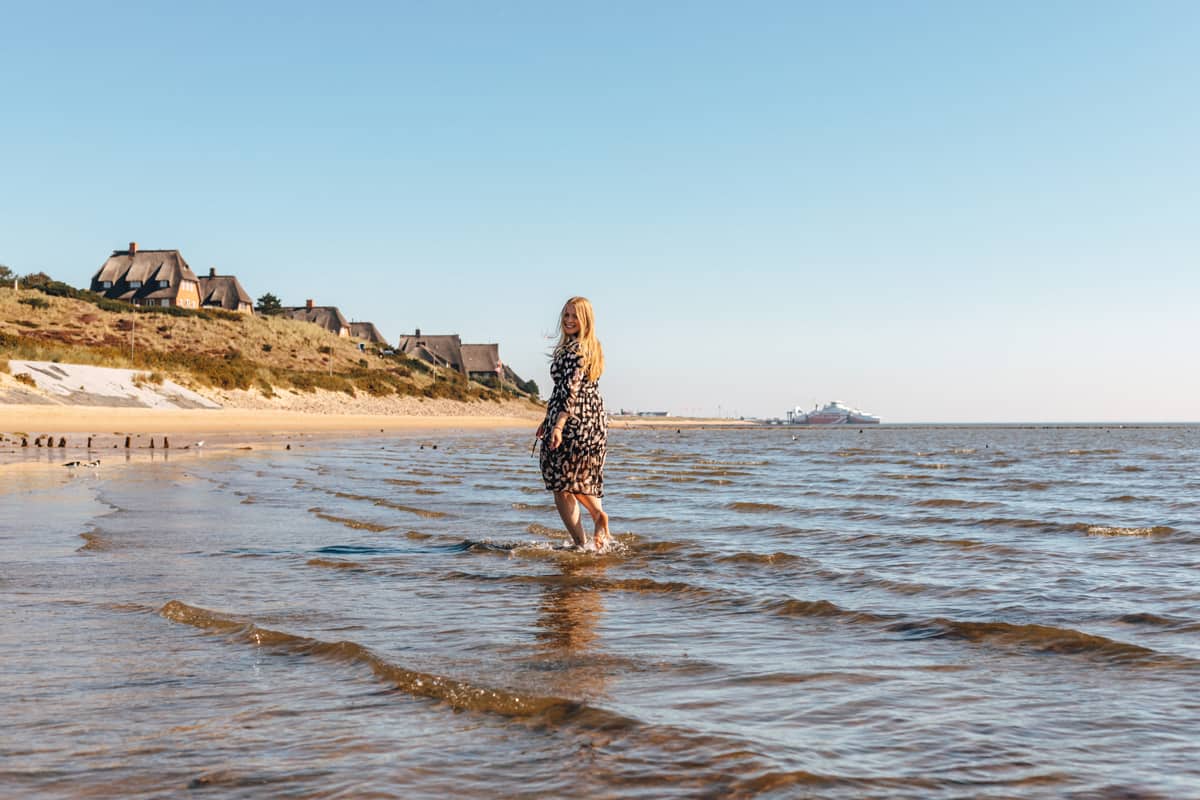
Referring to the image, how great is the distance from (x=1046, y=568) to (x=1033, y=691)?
3856mm

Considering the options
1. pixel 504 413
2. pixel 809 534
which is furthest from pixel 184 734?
pixel 504 413

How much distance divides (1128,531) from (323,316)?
104846mm

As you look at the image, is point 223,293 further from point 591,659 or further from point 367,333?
point 591,659

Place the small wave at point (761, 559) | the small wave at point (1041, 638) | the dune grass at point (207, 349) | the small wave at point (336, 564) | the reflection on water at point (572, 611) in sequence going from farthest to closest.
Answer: the dune grass at point (207, 349)
the small wave at point (761, 559)
the small wave at point (336, 564)
the reflection on water at point (572, 611)
the small wave at point (1041, 638)

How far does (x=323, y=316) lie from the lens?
108062 millimetres

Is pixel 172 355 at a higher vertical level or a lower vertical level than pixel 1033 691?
higher

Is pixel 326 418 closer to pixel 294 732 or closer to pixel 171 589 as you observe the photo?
pixel 171 589

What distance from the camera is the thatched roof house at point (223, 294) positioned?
92.1 metres

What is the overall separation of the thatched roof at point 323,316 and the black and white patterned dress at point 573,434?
10208cm

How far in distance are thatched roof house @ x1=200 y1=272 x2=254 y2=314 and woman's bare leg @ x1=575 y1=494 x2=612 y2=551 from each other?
8976 cm

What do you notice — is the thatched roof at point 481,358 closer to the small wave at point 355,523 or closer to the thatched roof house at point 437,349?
the thatched roof house at point 437,349

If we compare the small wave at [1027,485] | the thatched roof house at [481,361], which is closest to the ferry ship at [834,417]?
the thatched roof house at [481,361]

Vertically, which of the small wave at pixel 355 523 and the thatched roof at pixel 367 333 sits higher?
the thatched roof at pixel 367 333

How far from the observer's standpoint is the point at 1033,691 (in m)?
4.11
